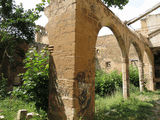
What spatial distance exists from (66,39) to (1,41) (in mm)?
5692

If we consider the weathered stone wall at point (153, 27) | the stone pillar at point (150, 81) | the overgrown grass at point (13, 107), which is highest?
the weathered stone wall at point (153, 27)

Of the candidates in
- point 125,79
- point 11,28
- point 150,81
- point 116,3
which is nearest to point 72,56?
point 125,79

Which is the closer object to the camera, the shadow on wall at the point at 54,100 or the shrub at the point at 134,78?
the shadow on wall at the point at 54,100

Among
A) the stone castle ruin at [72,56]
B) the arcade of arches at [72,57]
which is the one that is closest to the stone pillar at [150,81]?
the stone castle ruin at [72,56]

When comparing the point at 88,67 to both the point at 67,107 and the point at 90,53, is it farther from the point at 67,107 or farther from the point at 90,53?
the point at 67,107

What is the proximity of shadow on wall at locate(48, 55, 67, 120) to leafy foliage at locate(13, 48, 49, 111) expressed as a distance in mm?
279

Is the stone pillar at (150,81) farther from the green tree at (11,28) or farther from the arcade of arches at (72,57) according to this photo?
the green tree at (11,28)

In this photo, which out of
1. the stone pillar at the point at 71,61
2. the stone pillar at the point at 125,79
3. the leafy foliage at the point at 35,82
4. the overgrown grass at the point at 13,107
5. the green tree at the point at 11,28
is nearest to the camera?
the stone pillar at the point at 71,61

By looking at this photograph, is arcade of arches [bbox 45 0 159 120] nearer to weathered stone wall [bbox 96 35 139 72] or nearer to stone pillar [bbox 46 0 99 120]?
stone pillar [bbox 46 0 99 120]

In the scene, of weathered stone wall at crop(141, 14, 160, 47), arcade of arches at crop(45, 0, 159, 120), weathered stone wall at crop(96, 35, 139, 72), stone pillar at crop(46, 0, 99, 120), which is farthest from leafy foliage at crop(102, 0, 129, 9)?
stone pillar at crop(46, 0, 99, 120)

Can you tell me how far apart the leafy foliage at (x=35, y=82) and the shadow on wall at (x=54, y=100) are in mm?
279

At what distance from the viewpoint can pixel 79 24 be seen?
310 cm

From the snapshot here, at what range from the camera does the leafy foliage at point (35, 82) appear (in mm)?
3221

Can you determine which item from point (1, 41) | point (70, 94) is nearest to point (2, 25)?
point (1, 41)
